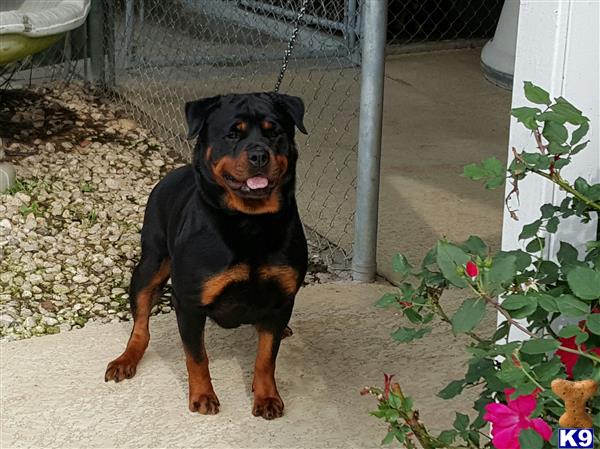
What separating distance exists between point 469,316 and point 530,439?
23cm

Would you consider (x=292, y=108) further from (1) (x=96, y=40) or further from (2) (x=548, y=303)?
(1) (x=96, y=40)

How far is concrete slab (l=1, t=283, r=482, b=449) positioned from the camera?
3139 millimetres

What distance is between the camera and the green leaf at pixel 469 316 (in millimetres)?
1813

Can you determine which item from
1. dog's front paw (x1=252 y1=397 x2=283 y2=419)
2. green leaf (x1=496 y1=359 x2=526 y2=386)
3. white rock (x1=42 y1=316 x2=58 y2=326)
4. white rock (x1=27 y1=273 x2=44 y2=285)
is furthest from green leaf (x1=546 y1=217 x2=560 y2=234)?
white rock (x1=27 y1=273 x2=44 y2=285)

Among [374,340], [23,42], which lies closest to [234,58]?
[23,42]

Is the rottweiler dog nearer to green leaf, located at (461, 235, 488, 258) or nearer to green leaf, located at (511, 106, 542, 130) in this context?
green leaf, located at (461, 235, 488, 258)

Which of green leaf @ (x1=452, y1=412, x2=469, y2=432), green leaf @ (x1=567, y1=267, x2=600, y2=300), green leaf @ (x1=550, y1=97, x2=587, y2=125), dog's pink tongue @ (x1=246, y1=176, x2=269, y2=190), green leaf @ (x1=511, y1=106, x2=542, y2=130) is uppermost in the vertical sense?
green leaf @ (x1=550, y1=97, x2=587, y2=125)

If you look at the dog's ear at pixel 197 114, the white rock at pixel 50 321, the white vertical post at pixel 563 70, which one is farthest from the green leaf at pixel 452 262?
the white rock at pixel 50 321

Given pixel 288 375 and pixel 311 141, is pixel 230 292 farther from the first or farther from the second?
pixel 311 141

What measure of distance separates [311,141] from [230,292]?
300 centimetres

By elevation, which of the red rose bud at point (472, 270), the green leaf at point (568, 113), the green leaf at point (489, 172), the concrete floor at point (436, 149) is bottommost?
the concrete floor at point (436, 149)

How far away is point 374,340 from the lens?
148 inches

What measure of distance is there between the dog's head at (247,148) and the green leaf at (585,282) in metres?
1.27

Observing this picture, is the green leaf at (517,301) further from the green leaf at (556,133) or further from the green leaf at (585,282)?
the green leaf at (556,133)
